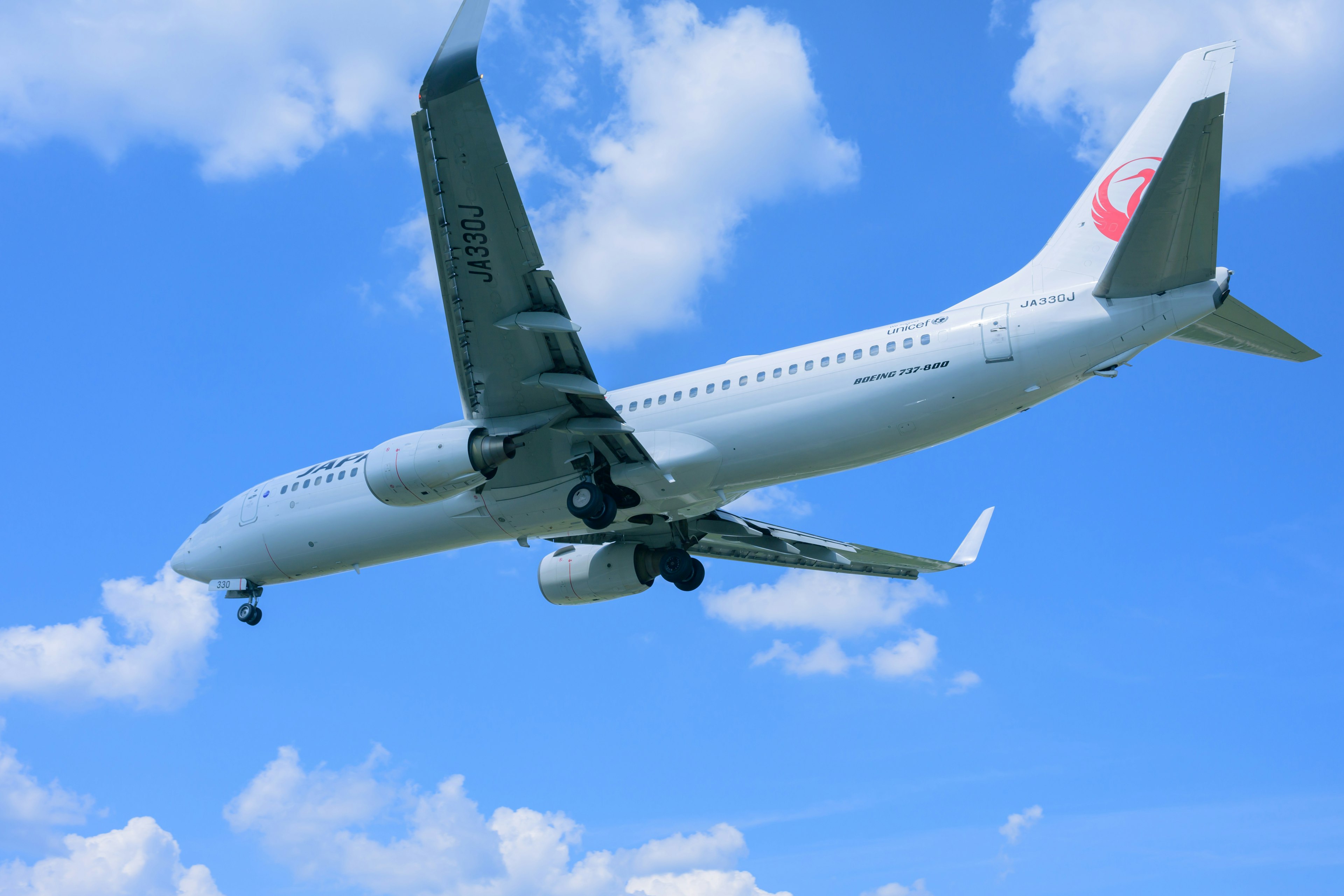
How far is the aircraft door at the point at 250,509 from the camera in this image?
24.4 m

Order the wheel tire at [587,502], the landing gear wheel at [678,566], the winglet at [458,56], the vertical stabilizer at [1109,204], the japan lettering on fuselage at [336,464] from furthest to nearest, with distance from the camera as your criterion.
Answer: the landing gear wheel at [678,566]
the japan lettering on fuselage at [336,464]
the wheel tire at [587,502]
the vertical stabilizer at [1109,204]
the winglet at [458,56]

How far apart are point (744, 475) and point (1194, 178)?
8.58 meters

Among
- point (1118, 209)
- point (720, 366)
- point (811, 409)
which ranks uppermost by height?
point (1118, 209)

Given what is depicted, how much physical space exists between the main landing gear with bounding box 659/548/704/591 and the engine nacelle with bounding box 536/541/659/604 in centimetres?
31

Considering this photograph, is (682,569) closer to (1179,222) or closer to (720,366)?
(720,366)

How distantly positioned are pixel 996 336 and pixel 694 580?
32.2 feet

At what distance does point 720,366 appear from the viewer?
805 inches

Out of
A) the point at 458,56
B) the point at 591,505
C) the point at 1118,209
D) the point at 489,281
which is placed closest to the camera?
the point at 458,56

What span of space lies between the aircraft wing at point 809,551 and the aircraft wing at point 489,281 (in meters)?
6.42

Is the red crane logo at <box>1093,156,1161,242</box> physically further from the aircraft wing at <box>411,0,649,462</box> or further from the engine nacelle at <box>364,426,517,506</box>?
the engine nacelle at <box>364,426,517,506</box>

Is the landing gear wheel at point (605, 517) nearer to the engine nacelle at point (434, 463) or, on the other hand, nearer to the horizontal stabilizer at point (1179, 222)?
the engine nacelle at point (434, 463)

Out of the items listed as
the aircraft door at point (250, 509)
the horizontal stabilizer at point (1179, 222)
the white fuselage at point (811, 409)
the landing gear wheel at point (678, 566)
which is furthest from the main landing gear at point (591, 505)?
the horizontal stabilizer at point (1179, 222)

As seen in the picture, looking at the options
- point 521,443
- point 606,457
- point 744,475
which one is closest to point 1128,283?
point 744,475

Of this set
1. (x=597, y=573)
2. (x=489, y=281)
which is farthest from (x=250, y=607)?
(x=489, y=281)
